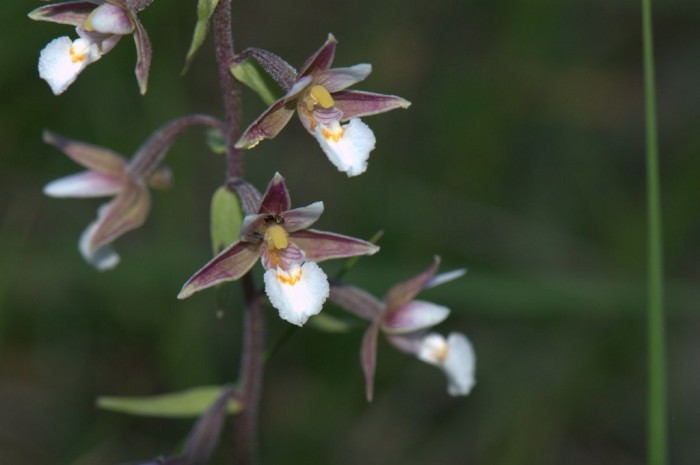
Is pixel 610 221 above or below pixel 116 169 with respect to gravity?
below

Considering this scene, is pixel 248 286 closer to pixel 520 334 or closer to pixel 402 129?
pixel 520 334

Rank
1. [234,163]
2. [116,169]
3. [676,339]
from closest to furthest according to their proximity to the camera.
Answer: [234,163]
[116,169]
[676,339]

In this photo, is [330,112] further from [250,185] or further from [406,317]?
[406,317]

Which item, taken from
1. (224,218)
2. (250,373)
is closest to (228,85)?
(224,218)

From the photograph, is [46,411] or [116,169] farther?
[46,411]

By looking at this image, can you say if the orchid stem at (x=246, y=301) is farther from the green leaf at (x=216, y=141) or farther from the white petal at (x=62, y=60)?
the white petal at (x=62, y=60)

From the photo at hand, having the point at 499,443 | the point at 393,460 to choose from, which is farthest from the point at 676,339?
the point at 393,460
